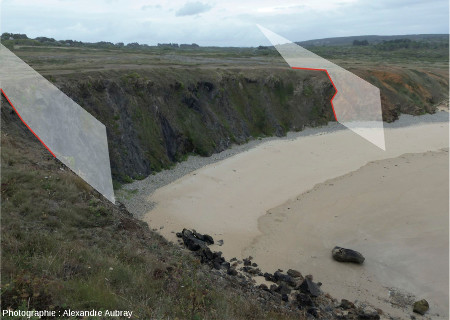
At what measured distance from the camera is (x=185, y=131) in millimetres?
32906

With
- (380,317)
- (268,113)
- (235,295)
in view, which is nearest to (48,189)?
(235,295)

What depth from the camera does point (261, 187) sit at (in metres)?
25.1

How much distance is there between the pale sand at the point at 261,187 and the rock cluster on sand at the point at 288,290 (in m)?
0.78

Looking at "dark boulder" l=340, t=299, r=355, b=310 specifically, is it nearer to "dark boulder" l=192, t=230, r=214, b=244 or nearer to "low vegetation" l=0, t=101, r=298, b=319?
"low vegetation" l=0, t=101, r=298, b=319

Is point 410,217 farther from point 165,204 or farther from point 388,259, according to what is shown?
point 165,204

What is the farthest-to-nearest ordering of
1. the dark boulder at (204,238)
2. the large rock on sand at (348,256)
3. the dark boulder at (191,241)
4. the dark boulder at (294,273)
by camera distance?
the dark boulder at (204,238), the large rock on sand at (348,256), the dark boulder at (191,241), the dark boulder at (294,273)

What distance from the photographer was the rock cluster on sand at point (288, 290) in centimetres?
1284

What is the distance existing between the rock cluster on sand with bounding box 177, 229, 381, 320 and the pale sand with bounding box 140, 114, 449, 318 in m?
0.78

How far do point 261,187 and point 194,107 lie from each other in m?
14.4

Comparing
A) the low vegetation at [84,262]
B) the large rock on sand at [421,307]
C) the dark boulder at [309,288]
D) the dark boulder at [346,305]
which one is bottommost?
the large rock on sand at [421,307]

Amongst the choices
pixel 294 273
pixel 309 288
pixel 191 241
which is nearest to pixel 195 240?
pixel 191 241

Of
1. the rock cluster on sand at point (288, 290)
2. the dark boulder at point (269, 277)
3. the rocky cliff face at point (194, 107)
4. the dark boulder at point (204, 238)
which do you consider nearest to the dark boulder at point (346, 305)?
the rock cluster on sand at point (288, 290)

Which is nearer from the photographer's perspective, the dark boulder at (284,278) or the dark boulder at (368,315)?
the dark boulder at (368,315)

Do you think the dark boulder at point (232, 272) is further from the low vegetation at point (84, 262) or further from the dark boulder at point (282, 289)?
the dark boulder at point (282, 289)
